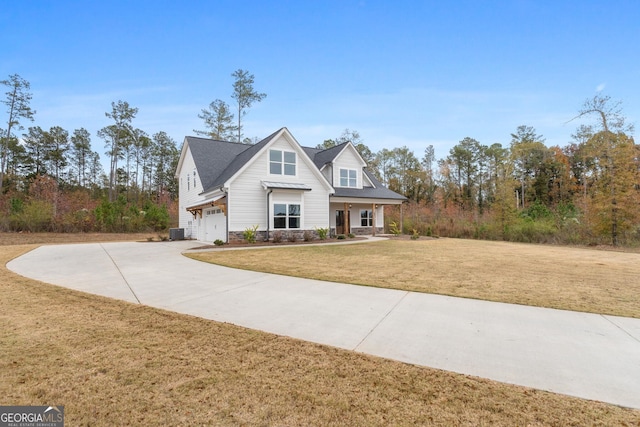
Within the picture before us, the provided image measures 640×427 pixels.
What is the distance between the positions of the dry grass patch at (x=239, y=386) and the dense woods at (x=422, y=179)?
2141 cm

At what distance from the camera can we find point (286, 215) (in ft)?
58.2

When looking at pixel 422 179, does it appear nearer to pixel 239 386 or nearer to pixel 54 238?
pixel 54 238

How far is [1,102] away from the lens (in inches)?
1161

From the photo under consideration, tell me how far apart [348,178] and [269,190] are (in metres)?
8.13

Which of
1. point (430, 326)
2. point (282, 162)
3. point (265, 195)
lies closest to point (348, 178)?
point (282, 162)

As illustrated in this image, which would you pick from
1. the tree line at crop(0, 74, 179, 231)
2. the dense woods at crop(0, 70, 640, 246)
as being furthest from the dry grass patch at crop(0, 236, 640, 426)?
the tree line at crop(0, 74, 179, 231)

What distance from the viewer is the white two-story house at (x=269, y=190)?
54.7 ft

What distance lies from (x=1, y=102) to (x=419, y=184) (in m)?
48.1

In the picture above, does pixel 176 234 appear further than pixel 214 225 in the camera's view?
Yes

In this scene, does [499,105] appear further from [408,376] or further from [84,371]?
[84,371]

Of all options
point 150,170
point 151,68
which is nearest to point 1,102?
point 150,170

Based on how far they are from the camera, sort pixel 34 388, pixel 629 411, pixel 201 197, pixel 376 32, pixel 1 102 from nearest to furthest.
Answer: pixel 629 411
pixel 34 388
pixel 376 32
pixel 201 197
pixel 1 102

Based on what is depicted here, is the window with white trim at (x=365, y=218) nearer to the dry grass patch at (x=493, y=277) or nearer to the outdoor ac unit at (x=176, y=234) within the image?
the dry grass patch at (x=493, y=277)

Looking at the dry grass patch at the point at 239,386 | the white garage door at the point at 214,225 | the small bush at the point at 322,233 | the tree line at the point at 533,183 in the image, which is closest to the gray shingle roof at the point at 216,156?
the white garage door at the point at 214,225
